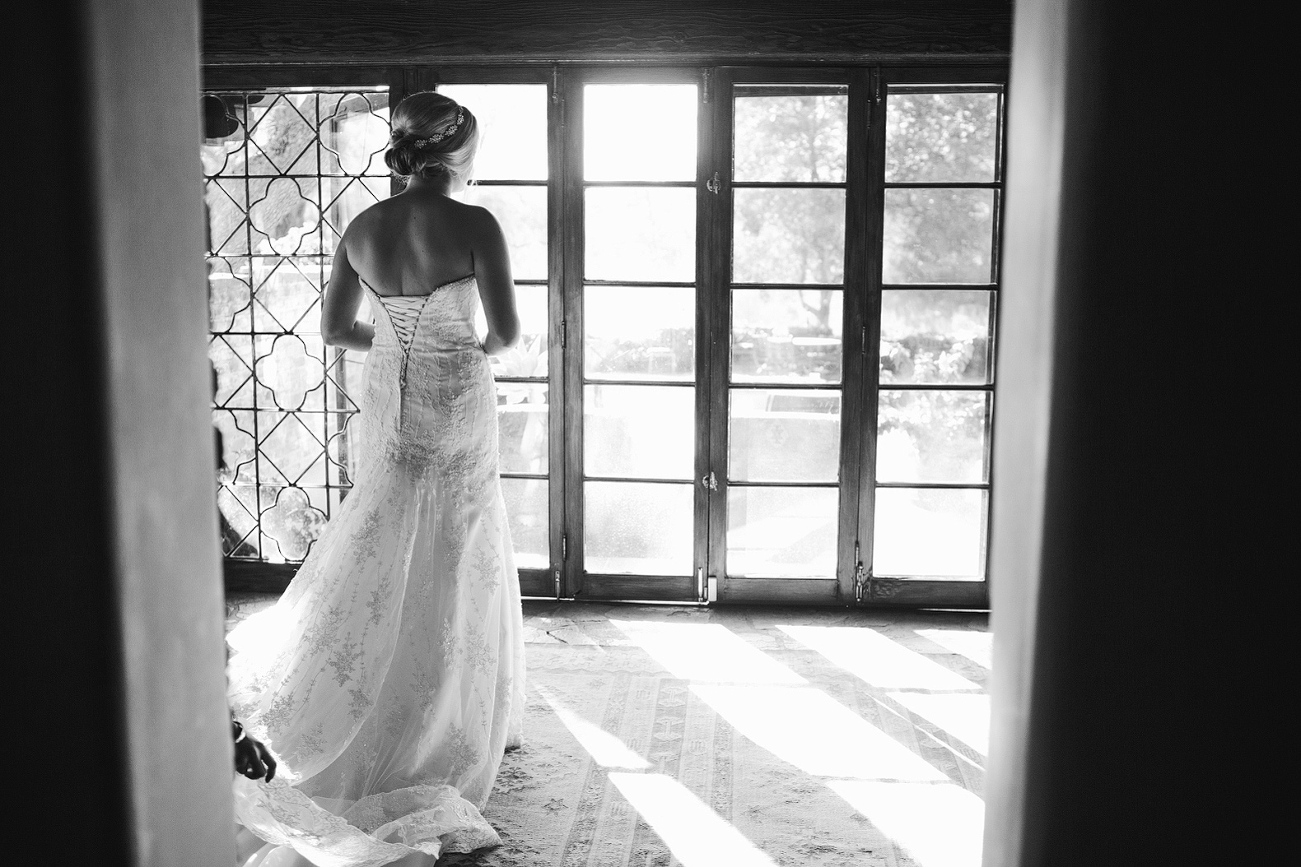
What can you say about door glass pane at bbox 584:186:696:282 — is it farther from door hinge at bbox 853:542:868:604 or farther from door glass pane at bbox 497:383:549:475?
door hinge at bbox 853:542:868:604

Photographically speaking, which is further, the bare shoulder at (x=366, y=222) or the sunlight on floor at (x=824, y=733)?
the bare shoulder at (x=366, y=222)

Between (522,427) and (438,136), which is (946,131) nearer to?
(522,427)

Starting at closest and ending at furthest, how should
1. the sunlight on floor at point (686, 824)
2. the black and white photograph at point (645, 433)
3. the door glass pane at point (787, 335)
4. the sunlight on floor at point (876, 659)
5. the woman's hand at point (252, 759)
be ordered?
1. the black and white photograph at point (645, 433)
2. the woman's hand at point (252, 759)
3. the sunlight on floor at point (686, 824)
4. the sunlight on floor at point (876, 659)
5. the door glass pane at point (787, 335)

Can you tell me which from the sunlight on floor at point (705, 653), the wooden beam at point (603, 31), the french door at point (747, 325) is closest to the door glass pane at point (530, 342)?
the french door at point (747, 325)

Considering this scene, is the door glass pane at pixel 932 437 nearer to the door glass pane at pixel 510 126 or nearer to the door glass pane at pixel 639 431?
the door glass pane at pixel 639 431

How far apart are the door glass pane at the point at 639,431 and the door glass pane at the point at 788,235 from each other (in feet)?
1.83

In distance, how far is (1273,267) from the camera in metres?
0.88

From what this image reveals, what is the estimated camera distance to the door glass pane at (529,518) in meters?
4.40

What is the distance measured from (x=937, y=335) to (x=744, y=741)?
1.84m

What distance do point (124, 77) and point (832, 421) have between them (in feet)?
11.7

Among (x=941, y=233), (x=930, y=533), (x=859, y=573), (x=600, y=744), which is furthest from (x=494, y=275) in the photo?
(x=930, y=533)

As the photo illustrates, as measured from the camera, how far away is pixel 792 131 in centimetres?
415

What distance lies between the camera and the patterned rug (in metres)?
2.56

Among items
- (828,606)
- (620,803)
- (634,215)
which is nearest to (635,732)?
(620,803)
